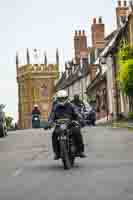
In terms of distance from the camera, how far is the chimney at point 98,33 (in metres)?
76.1

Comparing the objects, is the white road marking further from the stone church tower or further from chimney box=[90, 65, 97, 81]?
the stone church tower

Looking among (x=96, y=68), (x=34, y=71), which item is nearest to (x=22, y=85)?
(x=34, y=71)

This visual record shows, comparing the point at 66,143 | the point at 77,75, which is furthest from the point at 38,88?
the point at 66,143

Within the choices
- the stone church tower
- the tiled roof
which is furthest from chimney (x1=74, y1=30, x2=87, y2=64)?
the stone church tower

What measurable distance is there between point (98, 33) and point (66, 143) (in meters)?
63.0

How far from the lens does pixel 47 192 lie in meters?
10.1

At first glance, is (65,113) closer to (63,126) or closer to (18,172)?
(63,126)

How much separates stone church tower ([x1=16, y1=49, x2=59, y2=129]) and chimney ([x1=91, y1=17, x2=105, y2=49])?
5645 cm

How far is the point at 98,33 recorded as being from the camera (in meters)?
76.9

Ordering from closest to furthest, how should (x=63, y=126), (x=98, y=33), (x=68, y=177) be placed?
(x=68, y=177) → (x=63, y=126) → (x=98, y=33)

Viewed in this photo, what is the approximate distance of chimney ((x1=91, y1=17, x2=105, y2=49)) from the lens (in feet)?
250

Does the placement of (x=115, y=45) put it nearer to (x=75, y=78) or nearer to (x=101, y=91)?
(x=101, y=91)

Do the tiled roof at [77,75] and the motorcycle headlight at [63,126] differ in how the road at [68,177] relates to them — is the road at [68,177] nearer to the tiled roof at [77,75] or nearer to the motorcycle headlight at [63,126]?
the motorcycle headlight at [63,126]

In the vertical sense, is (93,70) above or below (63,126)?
above
